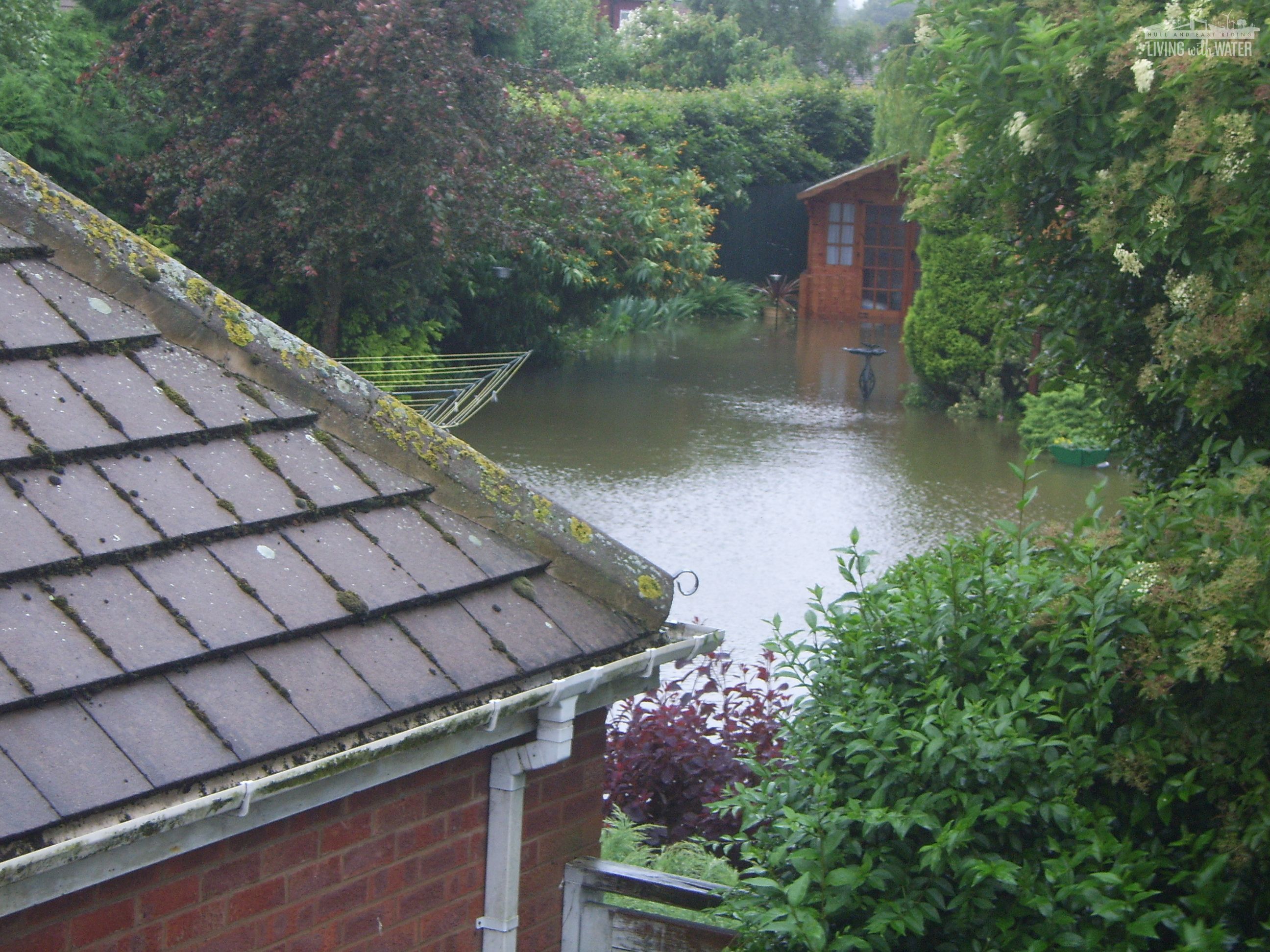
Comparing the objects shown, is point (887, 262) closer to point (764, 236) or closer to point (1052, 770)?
point (764, 236)

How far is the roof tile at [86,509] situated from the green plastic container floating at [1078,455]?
11.4 metres

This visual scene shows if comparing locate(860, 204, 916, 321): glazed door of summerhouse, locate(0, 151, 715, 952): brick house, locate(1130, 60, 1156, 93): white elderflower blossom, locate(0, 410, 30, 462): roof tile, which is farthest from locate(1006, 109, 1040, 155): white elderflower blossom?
locate(860, 204, 916, 321): glazed door of summerhouse

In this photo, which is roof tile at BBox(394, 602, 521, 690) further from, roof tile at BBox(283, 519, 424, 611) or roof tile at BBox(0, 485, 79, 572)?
roof tile at BBox(0, 485, 79, 572)

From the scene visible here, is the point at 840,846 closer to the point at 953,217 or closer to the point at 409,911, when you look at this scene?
the point at 409,911

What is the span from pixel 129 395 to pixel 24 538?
49cm

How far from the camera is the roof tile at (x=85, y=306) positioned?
103 inches

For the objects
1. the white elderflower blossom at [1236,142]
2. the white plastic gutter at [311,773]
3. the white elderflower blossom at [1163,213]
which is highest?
the white elderflower blossom at [1236,142]

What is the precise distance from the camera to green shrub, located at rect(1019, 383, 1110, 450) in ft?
40.7

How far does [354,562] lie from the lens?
98.4 inches

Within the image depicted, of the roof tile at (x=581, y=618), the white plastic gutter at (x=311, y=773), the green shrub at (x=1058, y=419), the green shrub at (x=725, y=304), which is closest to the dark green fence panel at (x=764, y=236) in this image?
the green shrub at (x=725, y=304)

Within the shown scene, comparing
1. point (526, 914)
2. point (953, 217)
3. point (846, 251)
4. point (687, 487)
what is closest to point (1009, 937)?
point (526, 914)

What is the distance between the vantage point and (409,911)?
8.48 feet

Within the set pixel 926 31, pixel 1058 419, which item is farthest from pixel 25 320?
pixel 1058 419

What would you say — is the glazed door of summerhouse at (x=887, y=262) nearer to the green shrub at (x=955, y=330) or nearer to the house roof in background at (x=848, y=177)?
the house roof in background at (x=848, y=177)
